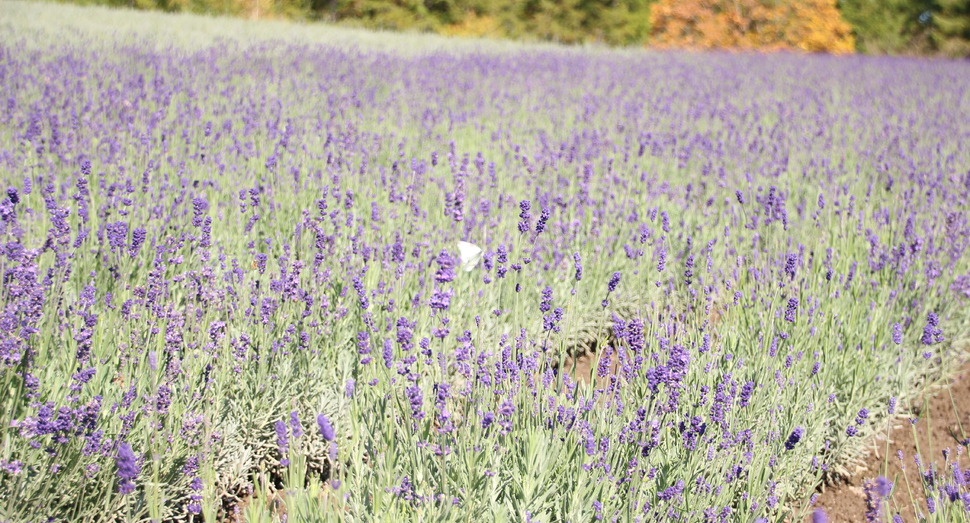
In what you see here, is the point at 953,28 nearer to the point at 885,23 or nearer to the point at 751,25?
the point at 885,23

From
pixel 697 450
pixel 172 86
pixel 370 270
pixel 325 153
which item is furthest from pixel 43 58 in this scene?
pixel 697 450

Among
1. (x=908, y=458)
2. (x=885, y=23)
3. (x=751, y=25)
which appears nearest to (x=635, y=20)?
(x=751, y=25)

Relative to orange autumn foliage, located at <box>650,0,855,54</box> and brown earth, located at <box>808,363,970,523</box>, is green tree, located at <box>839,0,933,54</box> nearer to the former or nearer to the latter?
orange autumn foliage, located at <box>650,0,855,54</box>

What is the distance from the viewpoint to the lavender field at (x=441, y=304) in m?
1.70

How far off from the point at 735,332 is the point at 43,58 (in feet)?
20.3

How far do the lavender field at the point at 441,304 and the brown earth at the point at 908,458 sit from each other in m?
0.10

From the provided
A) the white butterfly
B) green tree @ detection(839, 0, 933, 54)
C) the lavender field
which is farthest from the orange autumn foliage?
the white butterfly

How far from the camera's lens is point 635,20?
19.4 meters

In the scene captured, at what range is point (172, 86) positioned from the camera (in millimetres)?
5352

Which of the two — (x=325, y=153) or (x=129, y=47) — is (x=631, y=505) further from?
(x=129, y=47)

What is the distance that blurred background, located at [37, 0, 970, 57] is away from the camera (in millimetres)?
18328

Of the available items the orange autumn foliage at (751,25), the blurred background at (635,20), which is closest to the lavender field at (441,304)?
the blurred background at (635,20)

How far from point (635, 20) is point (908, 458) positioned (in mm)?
18528

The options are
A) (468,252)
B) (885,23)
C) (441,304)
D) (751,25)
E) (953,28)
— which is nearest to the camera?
(441,304)
